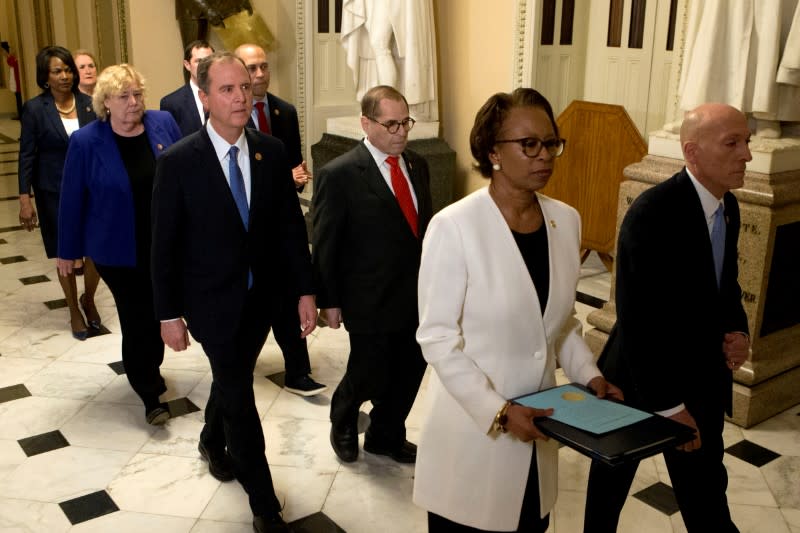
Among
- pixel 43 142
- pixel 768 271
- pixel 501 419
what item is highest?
pixel 43 142

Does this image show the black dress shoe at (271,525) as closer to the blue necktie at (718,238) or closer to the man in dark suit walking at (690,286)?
the man in dark suit walking at (690,286)

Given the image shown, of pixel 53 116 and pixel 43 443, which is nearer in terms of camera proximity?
pixel 43 443

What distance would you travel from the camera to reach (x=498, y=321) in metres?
2.15

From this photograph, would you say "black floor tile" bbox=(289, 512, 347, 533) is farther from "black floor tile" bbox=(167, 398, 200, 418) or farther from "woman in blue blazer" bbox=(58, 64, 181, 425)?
"woman in blue blazer" bbox=(58, 64, 181, 425)

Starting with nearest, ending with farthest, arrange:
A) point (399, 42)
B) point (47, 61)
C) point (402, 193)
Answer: point (402, 193)
point (47, 61)
point (399, 42)

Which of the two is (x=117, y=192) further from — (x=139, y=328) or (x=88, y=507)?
(x=88, y=507)

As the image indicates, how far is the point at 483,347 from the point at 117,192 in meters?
2.48

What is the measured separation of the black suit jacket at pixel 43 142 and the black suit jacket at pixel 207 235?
9.32 ft

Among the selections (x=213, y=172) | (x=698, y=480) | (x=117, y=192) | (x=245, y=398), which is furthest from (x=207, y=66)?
(x=698, y=480)

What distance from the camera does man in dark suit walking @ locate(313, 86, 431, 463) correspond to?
11.4 feet

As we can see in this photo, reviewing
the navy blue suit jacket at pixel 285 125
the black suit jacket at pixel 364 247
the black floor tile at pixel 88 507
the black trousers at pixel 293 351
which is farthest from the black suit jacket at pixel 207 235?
the navy blue suit jacket at pixel 285 125

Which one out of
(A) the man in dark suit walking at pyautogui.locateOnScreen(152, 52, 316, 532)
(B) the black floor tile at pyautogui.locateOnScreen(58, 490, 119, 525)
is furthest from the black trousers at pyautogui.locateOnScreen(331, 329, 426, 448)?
(B) the black floor tile at pyautogui.locateOnScreen(58, 490, 119, 525)

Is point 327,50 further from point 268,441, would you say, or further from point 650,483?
point 650,483

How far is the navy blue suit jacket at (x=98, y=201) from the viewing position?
13.2ft
